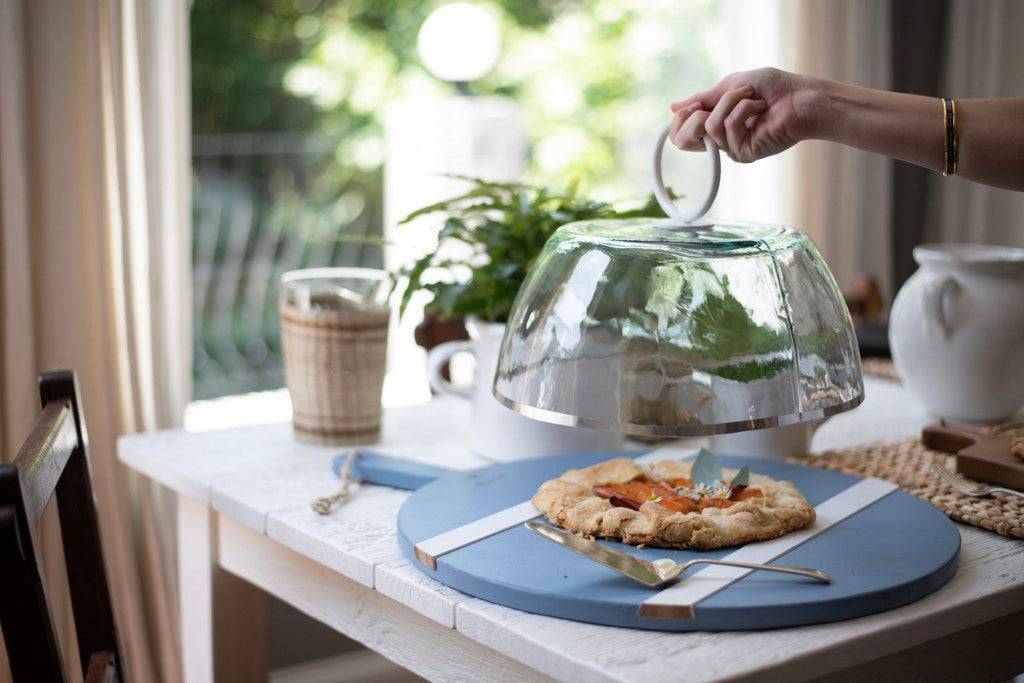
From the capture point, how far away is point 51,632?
2.35 feet

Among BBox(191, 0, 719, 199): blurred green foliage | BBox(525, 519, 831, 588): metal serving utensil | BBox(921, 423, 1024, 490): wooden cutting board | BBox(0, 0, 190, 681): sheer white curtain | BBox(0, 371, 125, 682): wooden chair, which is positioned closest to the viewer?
BBox(0, 371, 125, 682): wooden chair

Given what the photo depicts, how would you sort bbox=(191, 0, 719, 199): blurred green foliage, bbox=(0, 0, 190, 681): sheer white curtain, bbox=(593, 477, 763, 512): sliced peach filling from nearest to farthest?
bbox=(593, 477, 763, 512): sliced peach filling → bbox=(0, 0, 190, 681): sheer white curtain → bbox=(191, 0, 719, 199): blurred green foliage

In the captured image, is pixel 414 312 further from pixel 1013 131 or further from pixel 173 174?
pixel 1013 131

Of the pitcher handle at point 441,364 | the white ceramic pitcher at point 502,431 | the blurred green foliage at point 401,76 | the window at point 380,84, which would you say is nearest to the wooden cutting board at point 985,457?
the white ceramic pitcher at point 502,431

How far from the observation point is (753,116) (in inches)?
38.4

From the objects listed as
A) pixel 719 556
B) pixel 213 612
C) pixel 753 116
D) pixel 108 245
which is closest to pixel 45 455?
pixel 213 612

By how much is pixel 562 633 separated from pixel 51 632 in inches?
13.7

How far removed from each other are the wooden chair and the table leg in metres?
0.19

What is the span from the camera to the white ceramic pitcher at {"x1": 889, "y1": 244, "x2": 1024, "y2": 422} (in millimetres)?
1313

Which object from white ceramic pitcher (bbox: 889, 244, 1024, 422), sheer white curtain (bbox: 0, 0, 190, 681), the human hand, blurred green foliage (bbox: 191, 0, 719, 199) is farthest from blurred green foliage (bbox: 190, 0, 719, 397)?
the human hand

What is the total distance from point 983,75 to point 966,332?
2.36 metres

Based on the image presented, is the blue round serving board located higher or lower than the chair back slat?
lower

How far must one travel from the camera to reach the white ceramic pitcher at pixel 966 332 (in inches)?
51.7

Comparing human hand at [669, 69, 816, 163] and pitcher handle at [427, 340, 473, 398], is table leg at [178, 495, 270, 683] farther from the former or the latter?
human hand at [669, 69, 816, 163]
